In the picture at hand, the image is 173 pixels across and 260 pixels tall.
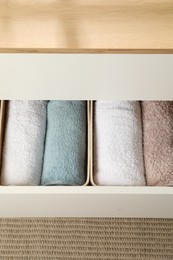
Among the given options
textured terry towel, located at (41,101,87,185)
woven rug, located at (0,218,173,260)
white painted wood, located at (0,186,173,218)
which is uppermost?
textured terry towel, located at (41,101,87,185)

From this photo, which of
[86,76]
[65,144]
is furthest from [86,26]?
[65,144]

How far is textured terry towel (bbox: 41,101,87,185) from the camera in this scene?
2.84 feet

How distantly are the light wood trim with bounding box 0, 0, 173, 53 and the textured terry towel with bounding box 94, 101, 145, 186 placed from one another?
1.01 feet

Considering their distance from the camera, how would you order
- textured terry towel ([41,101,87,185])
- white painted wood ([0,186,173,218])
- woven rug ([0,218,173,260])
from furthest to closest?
woven rug ([0,218,173,260])
textured terry towel ([41,101,87,185])
white painted wood ([0,186,173,218])

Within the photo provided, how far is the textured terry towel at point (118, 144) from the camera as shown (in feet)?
2.82

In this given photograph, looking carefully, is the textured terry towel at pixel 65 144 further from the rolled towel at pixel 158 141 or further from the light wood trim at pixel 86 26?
the light wood trim at pixel 86 26

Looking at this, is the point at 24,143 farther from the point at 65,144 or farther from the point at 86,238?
the point at 86,238

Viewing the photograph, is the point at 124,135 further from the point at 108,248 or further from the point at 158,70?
the point at 108,248

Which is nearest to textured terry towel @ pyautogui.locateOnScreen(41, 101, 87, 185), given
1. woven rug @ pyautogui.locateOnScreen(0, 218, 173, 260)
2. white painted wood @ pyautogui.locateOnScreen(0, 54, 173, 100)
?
white painted wood @ pyautogui.locateOnScreen(0, 54, 173, 100)

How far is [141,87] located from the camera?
73 cm

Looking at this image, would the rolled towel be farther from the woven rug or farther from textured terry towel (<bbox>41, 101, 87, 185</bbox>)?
the woven rug

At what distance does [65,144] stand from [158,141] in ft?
0.67

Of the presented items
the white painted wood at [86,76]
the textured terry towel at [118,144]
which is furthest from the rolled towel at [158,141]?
the white painted wood at [86,76]

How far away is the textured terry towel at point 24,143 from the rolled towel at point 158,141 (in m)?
0.23
